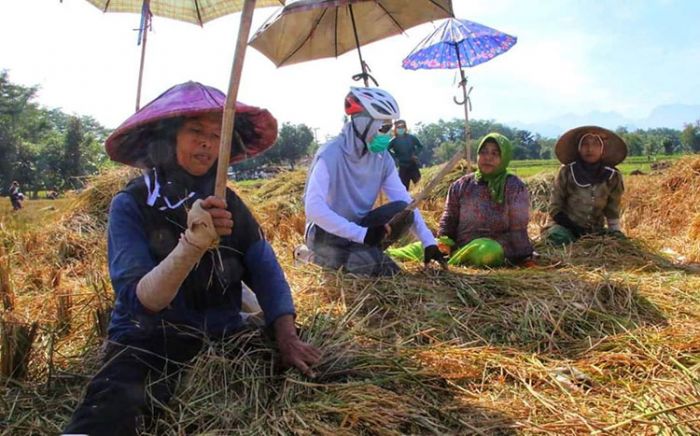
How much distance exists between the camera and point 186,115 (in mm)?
1889

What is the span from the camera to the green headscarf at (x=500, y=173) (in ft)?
13.3

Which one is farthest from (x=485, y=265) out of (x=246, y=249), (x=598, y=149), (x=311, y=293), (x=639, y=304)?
(x=246, y=249)

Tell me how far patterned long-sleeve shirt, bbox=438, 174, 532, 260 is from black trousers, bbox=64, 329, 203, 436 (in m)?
2.74

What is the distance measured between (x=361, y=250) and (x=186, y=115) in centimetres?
172

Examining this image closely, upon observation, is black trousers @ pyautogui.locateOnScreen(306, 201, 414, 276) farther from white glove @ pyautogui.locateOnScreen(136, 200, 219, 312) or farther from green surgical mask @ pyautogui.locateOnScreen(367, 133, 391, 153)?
white glove @ pyautogui.locateOnScreen(136, 200, 219, 312)

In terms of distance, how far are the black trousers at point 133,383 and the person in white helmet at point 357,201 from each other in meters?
1.52

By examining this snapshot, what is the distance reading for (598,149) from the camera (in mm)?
4738

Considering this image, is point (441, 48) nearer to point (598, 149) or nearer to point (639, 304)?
point (598, 149)

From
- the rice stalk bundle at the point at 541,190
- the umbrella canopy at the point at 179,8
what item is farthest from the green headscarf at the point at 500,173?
the rice stalk bundle at the point at 541,190

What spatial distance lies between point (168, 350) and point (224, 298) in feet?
0.96

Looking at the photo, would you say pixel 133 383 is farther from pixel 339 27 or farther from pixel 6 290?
pixel 339 27

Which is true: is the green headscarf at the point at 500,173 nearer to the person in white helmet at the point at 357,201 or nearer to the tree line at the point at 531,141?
the person in white helmet at the point at 357,201

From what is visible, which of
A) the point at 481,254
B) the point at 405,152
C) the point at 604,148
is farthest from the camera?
the point at 405,152

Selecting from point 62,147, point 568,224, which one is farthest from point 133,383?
point 62,147
